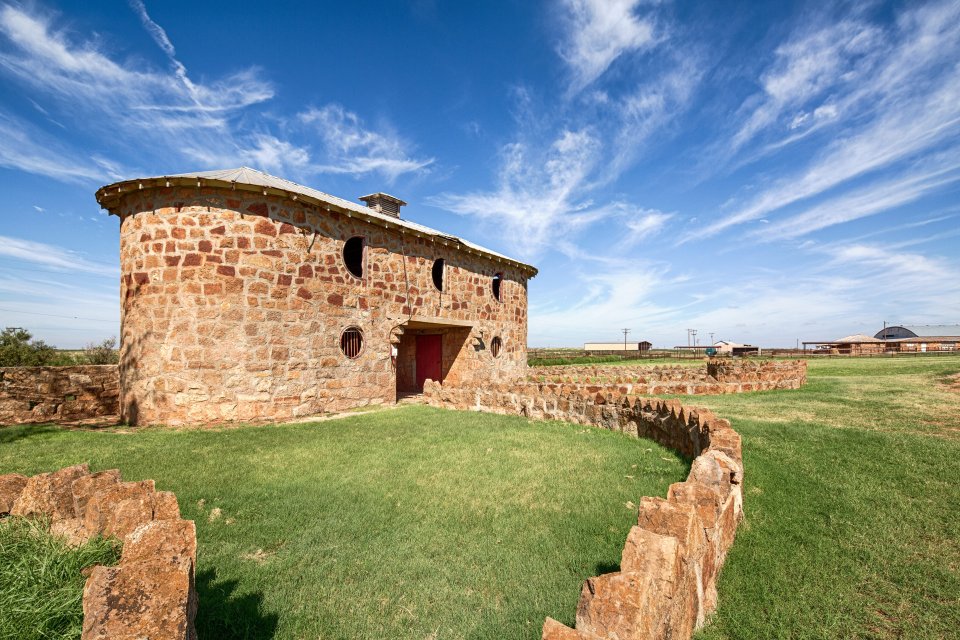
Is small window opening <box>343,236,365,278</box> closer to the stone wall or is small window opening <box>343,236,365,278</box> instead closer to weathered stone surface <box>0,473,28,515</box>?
the stone wall

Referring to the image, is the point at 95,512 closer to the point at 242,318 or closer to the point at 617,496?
the point at 617,496

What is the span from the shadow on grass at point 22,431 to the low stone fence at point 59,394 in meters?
0.78

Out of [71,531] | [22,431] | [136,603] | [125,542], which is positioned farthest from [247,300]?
[136,603]

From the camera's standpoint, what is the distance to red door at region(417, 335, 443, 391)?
1827 cm

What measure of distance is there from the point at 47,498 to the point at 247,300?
846 centimetres

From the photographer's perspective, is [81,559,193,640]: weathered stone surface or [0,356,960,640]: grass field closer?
[81,559,193,640]: weathered stone surface

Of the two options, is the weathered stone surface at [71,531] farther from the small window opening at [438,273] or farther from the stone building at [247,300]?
the small window opening at [438,273]

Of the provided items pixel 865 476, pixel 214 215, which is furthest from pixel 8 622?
pixel 214 215

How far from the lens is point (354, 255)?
13492 millimetres

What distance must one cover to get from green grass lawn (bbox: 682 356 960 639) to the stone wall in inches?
390

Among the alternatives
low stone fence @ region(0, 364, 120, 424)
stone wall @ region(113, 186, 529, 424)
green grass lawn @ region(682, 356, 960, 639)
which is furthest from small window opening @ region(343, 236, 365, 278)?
green grass lawn @ region(682, 356, 960, 639)

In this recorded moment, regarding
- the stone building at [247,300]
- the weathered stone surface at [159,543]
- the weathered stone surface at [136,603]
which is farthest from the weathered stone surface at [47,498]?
the stone building at [247,300]

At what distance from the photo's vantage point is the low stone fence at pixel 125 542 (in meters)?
1.60

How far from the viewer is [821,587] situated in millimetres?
3232
